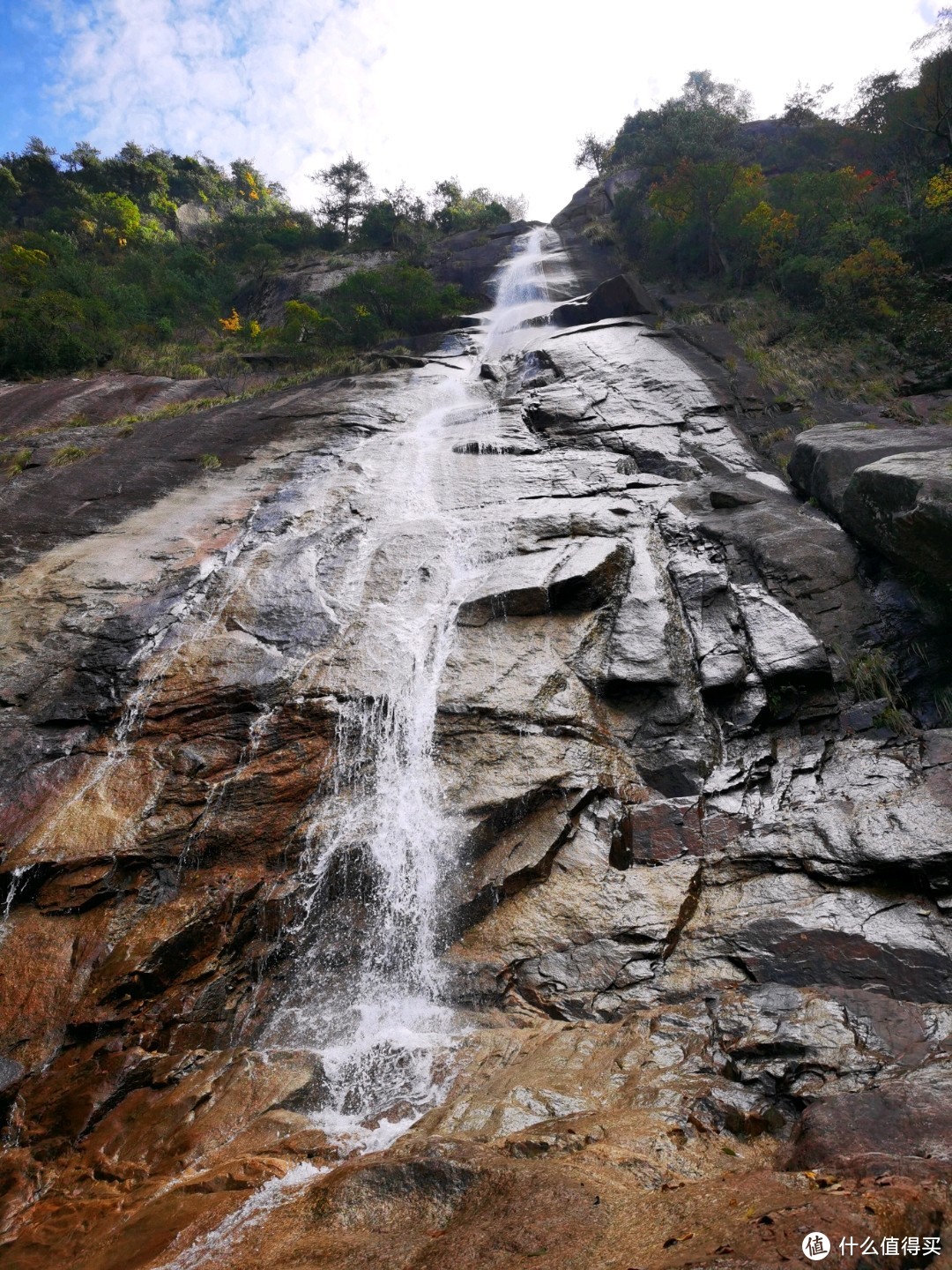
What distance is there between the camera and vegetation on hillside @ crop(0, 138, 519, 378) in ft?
76.8

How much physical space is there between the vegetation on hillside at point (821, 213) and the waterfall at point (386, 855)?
1477cm

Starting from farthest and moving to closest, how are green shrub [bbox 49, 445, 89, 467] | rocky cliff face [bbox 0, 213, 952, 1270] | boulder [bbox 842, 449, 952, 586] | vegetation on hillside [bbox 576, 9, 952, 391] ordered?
vegetation on hillside [bbox 576, 9, 952, 391], green shrub [bbox 49, 445, 89, 467], boulder [bbox 842, 449, 952, 586], rocky cliff face [bbox 0, 213, 952, 1270]

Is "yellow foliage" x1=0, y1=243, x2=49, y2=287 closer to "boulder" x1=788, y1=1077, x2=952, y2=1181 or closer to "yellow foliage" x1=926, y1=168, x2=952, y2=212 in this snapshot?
"yellow foliage" x1=926, y1=168, x2=952, y2=212

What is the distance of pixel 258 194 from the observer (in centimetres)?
5256

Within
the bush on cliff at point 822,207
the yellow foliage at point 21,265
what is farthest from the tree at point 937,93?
the yellow foliage at point 21,265

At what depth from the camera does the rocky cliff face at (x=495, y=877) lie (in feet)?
12.5

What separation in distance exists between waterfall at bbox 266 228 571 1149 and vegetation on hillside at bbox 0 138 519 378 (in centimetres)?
1575

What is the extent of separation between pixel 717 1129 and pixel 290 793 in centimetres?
507

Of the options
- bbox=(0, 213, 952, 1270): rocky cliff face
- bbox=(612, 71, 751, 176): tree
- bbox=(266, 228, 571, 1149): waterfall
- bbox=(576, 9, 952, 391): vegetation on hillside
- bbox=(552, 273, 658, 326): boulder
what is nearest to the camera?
bbox=(0, 213, 952, 1270): rocky cliff face

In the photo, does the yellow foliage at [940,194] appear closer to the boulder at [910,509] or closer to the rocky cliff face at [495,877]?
the rocky cliff face at [495,877]

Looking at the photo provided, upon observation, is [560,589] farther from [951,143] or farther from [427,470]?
[951,143]

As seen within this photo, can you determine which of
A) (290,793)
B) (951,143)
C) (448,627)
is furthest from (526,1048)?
(951,143)

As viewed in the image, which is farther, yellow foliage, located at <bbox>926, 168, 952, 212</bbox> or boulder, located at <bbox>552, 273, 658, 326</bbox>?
boulder, located at <bbox>552, 273, 658, 326</bbox>

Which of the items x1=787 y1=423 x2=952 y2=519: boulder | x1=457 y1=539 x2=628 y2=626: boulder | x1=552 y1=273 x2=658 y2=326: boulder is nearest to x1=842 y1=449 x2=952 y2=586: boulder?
x1=787 y1=423 x2=952 y2=519: boulder
